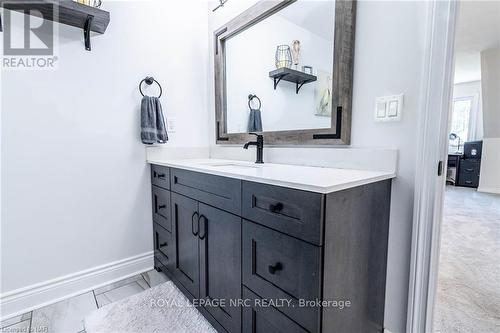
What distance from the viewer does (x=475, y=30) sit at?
335cm

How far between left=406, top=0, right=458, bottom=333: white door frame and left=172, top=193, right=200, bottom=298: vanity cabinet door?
1.06 m

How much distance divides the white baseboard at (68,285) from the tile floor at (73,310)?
0.04m

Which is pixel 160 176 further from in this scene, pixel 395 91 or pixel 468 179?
pixel 468 179

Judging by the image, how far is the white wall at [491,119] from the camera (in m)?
4.06

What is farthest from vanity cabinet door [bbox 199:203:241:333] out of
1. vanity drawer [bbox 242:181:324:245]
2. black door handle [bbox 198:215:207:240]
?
vanity drawer [bbox 242:181:324:245]

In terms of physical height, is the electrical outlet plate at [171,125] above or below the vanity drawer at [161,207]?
above

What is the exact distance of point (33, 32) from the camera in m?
1.40

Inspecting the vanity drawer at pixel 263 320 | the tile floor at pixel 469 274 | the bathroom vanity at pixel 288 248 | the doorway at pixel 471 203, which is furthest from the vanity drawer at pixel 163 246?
the tile floor at pixel 469 274

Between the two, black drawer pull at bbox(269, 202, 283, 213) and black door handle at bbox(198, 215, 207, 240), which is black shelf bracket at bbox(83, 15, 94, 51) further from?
black drawer pull at bbox(269, 202, 283, 213)

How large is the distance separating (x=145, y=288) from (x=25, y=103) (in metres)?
1.36

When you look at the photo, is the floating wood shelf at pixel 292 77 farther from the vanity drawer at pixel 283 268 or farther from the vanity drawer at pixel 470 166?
the vanity drawer at pixel 470 166

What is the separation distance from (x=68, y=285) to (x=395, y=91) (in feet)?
7.25

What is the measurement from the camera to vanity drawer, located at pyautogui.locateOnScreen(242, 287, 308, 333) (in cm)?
88

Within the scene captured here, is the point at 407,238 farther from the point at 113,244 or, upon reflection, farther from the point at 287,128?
the point at 113,244
